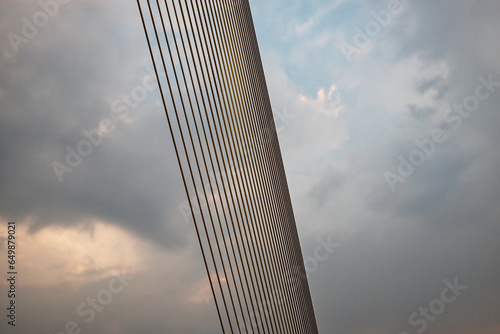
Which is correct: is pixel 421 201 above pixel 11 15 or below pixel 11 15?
below

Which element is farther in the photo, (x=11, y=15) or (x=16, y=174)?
(x=16, y=174)

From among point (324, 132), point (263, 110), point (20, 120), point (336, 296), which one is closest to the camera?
point (263, 110)

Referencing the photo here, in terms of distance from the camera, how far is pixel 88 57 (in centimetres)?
1288

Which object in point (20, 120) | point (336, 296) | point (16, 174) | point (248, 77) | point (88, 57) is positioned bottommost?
point (336, 296)

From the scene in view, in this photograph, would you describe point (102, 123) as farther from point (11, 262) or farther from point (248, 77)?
point (248, 77)

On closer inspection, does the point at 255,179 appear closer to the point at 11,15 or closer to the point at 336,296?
the point at 11,15

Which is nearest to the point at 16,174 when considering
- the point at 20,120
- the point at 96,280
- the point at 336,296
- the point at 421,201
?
the point at 20,120

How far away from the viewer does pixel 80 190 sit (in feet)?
43.6

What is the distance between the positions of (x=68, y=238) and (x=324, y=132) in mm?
13412

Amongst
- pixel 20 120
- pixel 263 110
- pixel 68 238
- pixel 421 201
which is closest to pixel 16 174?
pixel 20 120

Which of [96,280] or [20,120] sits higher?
[20,120]

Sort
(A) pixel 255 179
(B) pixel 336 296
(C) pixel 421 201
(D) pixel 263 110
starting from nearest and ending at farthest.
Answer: (A) pixel 255 179, (D) pixel 263 110, (B) pixel 336 296, (C) pixel 421 201

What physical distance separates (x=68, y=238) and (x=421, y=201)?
15.5 m

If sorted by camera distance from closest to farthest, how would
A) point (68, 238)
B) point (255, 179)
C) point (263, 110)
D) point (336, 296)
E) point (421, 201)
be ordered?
point (255, 179) → point (263, 110) → point (68, 238) → point (336, 296) → point (421, 201)
